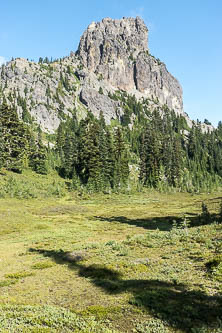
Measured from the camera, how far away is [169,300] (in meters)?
10.5

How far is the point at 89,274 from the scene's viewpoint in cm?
1541

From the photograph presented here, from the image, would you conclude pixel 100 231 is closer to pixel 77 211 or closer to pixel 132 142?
pixel 77 211

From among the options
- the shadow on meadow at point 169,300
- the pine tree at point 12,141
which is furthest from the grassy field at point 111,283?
the pine tree at point 12,141

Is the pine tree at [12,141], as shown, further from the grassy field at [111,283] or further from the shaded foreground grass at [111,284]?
the shaded foreground grass at [111,284]

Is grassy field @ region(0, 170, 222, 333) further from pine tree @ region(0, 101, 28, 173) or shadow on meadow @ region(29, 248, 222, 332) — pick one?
pine tree @ region(0, 101, 28, 173)

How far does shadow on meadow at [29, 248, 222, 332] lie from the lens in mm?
8914

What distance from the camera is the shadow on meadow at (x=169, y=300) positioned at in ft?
29.2

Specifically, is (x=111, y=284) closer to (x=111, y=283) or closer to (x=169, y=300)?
(x=111, y=283)

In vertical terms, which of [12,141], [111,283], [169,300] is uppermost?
[12,141]

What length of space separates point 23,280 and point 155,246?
10650 mm

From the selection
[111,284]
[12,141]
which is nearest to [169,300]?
[111,284]

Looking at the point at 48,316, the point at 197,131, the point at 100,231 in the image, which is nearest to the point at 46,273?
the point at 48,316

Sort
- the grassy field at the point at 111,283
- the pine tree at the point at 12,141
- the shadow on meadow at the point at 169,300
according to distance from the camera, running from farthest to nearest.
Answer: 1. the pine tree at the point at 12,141
2. the grassy field at the point at 111,283
3. the shadow on meadow at the point at 169,300

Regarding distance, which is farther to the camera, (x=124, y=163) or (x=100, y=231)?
(x=124, y=163)
